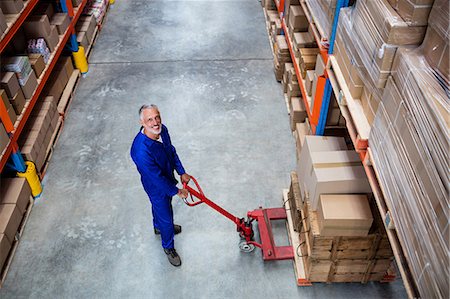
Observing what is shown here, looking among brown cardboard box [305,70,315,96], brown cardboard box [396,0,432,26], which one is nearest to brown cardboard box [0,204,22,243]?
brown cardboard box [305,70,315,96]

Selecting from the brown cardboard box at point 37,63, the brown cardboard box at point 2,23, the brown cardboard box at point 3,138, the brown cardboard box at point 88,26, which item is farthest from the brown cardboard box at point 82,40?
the brown cardboard box at point 3,138

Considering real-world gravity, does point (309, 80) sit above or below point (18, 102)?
above

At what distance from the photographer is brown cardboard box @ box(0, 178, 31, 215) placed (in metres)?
4.77

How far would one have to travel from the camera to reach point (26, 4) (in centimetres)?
541

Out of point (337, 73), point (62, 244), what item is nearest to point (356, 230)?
point (337, 73)

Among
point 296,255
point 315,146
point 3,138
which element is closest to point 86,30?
point 3,138

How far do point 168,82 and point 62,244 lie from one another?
12.1 ft

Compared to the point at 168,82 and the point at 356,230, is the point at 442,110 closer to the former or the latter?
the point at 356,230

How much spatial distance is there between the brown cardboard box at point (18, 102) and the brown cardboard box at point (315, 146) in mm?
3572

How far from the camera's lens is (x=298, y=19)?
5.86 metres

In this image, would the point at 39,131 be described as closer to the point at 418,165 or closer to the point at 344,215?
the point at 344,215

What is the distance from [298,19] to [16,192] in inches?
177

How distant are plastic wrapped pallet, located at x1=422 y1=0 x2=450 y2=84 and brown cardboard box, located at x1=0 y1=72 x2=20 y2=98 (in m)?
4.53

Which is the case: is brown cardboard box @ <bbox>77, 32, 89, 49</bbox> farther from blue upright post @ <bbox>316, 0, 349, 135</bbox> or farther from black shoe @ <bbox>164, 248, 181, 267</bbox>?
blue upright post @ <bbox>316, 0, 349, 135</bbox>
